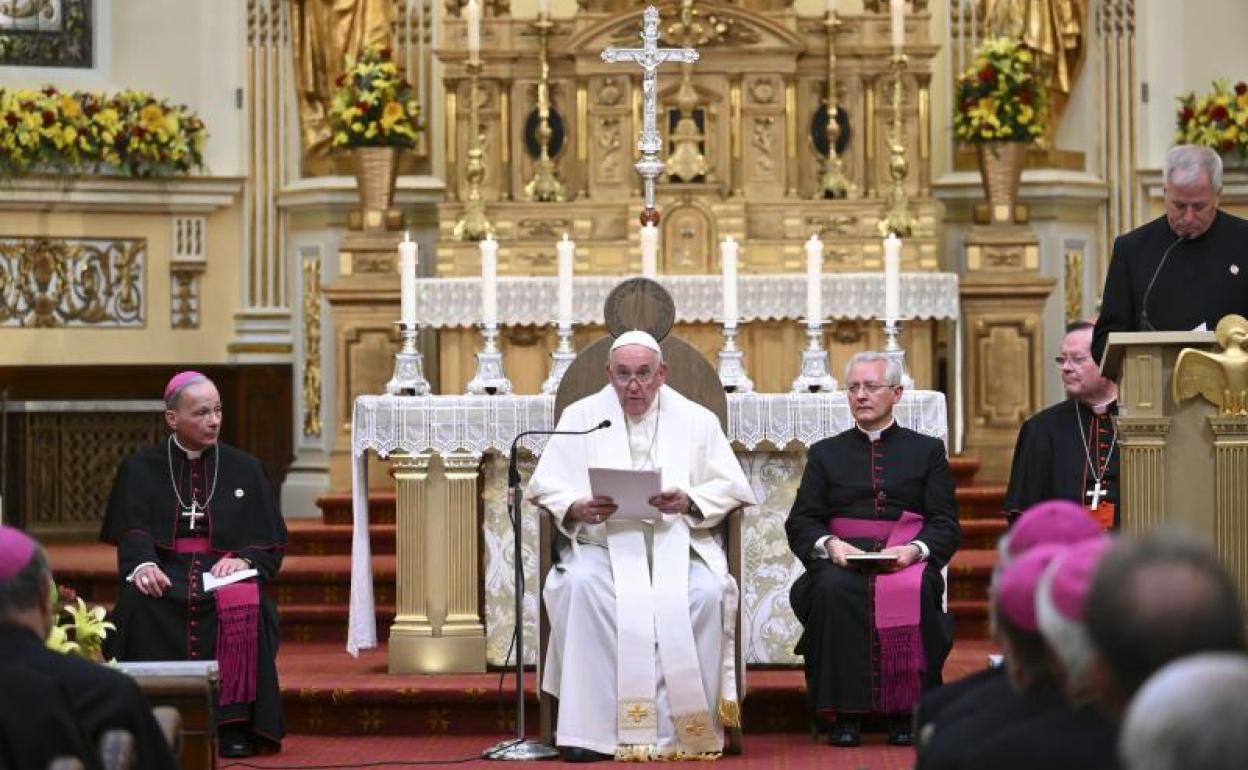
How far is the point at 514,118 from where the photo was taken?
1335 cm

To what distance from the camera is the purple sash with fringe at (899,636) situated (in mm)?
8234

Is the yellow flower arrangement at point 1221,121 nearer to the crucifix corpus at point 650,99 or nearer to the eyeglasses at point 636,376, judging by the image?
the crucifix corpus at point 650,99

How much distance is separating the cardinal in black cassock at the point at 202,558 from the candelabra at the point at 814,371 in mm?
2241

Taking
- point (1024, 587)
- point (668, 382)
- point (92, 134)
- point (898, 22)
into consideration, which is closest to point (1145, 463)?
point (1024, 587)

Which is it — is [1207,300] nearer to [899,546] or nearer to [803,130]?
[899,546]

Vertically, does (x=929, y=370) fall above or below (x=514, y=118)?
below

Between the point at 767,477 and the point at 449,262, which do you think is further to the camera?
the point at 449,262

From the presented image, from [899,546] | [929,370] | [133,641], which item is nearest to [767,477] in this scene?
[899,546]

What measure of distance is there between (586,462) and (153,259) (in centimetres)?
616

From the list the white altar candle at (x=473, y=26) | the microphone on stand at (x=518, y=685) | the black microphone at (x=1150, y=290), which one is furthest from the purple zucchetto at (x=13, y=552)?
the white altar candle at (x=473, y=26)

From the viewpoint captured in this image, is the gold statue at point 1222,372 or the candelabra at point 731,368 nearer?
the gold statue at point 1222,372

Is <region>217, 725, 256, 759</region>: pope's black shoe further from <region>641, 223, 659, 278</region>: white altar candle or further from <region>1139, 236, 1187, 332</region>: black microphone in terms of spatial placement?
<region>1139, 236, 1187, 332</region>: black microphone

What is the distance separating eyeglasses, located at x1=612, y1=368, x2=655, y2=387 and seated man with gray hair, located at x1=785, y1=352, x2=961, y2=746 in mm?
803

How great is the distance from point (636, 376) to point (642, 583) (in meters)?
0.75
